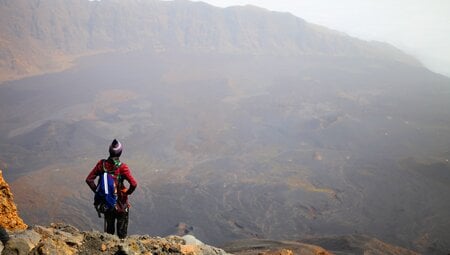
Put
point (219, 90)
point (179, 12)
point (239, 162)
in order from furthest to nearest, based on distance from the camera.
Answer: point (179, 12) < point (219, 90) < point (239, 162)

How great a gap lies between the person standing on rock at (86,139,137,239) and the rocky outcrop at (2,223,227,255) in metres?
0.28

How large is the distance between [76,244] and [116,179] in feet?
2.74

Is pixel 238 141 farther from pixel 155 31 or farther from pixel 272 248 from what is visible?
pixel 155 31

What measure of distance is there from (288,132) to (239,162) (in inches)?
267

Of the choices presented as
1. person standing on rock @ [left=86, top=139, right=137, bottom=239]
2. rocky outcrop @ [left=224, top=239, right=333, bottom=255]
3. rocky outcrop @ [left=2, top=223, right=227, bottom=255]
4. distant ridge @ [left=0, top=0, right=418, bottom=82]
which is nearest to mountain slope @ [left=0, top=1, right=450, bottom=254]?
distant ridge @ [left=0, top=0, right=418, bottom=82]

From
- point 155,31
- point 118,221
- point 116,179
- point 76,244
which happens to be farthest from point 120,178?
point 155,31

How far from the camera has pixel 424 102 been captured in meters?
36.1

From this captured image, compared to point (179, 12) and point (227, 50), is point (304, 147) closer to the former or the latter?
point (227, 50)

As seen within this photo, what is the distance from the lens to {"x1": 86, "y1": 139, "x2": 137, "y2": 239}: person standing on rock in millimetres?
4406

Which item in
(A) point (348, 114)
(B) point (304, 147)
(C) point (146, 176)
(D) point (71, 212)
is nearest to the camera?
(D) point (71, 212)

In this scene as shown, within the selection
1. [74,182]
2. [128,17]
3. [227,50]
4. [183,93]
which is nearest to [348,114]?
[183,93]

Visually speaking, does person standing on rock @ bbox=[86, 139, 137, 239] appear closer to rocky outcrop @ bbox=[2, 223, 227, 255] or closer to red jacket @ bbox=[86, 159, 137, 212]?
red jacket @ bbox=[86, 159, 137, 212]

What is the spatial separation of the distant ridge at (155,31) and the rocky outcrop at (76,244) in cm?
4387

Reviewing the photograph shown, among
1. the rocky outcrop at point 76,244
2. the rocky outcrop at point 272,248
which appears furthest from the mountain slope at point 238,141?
the rocky outcrop at point 76,244
